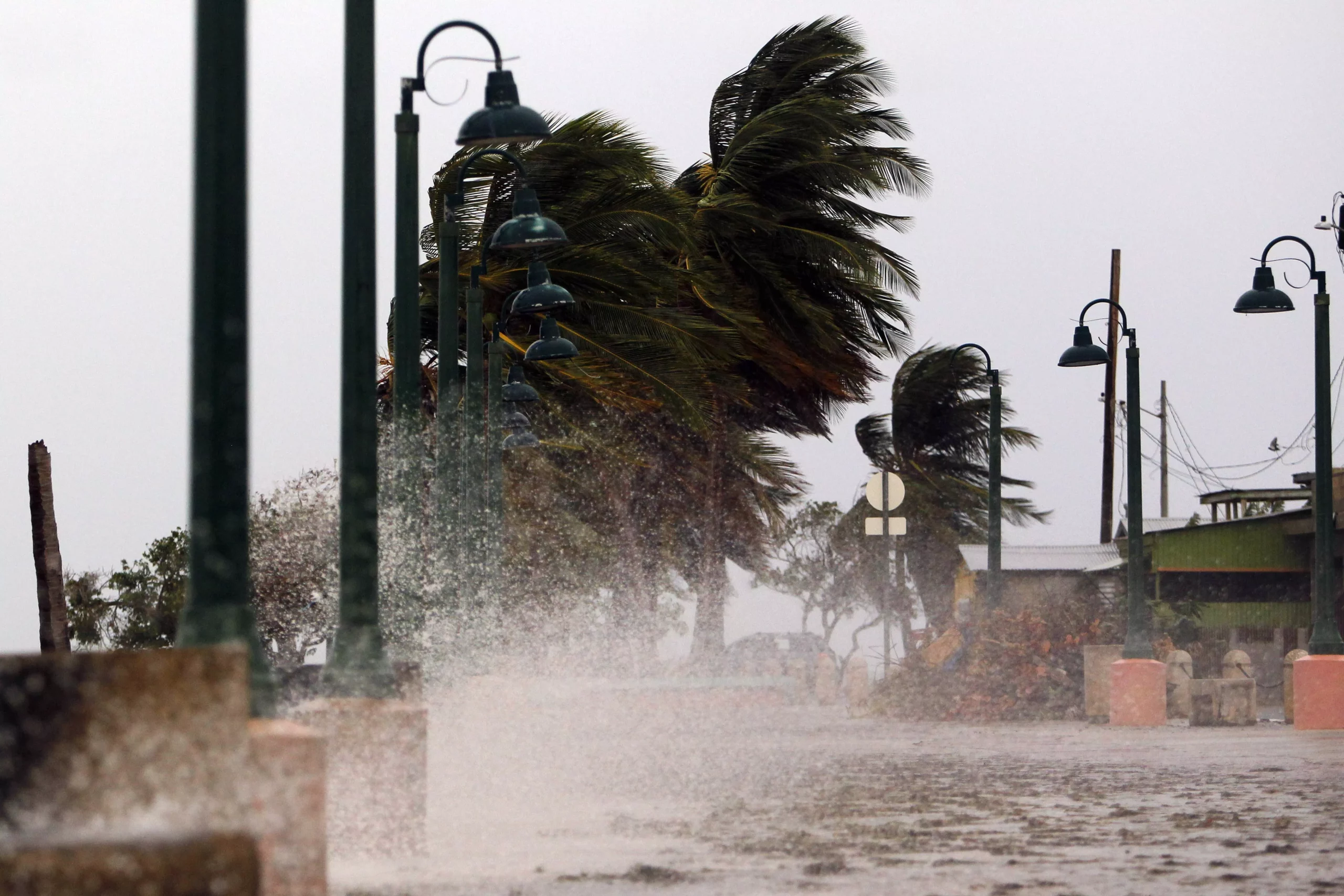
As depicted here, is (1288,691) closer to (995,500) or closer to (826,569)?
Result: (995,500)

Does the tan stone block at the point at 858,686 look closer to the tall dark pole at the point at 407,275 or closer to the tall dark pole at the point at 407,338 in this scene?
Answer: the tall dark pole at the point at 407,338

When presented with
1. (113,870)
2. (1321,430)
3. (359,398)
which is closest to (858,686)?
(1321,430)

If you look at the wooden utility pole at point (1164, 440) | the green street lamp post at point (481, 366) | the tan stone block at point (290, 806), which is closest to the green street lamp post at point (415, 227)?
the green street lamp post at point (481, 366)

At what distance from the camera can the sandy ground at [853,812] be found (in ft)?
→ 29.0

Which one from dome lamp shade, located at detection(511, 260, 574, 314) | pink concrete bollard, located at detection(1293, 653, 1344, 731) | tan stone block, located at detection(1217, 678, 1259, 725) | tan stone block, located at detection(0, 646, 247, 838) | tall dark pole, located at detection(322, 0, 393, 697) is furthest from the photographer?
tan stone block, located at detection(1217, 678, 1259, 725)

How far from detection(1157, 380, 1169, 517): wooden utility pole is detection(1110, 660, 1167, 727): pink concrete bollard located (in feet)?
139

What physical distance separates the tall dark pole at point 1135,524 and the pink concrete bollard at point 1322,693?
2.78m

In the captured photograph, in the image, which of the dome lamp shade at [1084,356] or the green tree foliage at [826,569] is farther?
the green tree foliage at [826,569]

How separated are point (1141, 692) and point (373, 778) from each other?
18189mm

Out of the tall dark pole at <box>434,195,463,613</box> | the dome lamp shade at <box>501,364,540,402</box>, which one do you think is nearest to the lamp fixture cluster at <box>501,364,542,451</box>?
the dome lamp shade at <box>501,364,540,402</box>

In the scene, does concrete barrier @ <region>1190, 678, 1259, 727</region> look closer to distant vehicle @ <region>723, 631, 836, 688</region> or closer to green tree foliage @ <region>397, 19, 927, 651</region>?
green tree foliage @ <region>397, 19, 927, 651</region>

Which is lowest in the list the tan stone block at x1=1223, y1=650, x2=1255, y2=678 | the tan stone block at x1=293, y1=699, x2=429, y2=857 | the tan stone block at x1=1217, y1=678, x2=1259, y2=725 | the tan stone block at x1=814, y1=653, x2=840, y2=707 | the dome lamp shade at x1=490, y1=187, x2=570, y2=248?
the tan stone block at x1=814, y1=653, x2=840, y2=707

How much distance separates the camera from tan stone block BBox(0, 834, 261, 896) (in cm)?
457

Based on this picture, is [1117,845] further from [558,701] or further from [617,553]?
[617,553]
